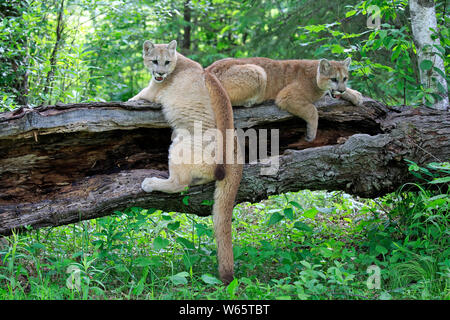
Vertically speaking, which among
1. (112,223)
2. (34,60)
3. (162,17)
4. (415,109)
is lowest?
(112,223)

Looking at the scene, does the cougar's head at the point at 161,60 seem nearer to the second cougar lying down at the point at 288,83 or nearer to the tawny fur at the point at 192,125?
the tawny fur at the point at 192,125

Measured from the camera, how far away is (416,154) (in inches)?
217

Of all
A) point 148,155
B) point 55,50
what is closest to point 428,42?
point 148,155

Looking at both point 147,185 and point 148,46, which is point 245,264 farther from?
point 148,46

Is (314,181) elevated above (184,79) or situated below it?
below

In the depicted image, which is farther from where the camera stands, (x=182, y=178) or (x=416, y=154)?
(x=416, y=154)

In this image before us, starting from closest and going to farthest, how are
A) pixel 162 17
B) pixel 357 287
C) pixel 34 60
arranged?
pixel 357 287, pixel 34 60, pixel 162 17

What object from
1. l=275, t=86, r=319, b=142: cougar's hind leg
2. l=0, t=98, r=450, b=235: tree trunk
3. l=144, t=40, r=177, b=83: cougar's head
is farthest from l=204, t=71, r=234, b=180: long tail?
l=275, t=86, r=319, b=142: cougar's hind leg

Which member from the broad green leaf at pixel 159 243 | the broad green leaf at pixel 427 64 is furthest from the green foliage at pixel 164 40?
the broad green leaf at pixel 159 243

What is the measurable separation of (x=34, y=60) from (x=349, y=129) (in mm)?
5092

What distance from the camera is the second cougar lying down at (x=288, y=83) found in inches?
224
